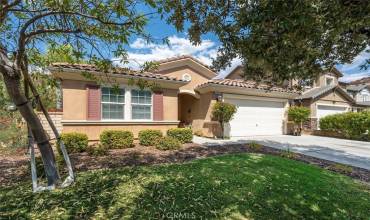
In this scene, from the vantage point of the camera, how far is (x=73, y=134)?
892cm

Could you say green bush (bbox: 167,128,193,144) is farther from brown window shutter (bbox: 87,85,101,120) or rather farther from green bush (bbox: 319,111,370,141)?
green bush (bbox: 319,111,370,141)

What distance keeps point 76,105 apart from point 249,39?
888cm

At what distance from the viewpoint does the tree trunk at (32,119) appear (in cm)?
403

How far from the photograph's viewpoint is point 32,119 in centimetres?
441

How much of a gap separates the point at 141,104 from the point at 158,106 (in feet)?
3.11

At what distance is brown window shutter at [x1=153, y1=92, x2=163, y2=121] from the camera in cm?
1175

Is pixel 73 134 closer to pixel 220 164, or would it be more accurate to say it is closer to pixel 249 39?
pixel 220 164

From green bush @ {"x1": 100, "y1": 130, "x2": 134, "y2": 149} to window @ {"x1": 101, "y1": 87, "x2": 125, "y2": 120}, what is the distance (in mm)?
1381

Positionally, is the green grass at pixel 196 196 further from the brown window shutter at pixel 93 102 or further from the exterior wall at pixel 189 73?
the exterior wall at pixel 189 73

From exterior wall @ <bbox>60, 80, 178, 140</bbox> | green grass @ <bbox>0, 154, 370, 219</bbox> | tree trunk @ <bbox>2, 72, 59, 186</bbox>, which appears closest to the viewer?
green grass @ <bbox>0, 154, 370, 219</bbox>

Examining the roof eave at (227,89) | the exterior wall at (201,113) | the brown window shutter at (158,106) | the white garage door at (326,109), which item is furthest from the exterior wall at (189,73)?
the white garage door at (326,109)

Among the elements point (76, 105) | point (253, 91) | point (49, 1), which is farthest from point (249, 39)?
point (253, 91)

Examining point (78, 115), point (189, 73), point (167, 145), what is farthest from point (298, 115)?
point (78, 115)

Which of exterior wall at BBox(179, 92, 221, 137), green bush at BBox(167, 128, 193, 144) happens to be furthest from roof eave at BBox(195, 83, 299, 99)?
green bush at BBox(167, 128, 193, 144)
